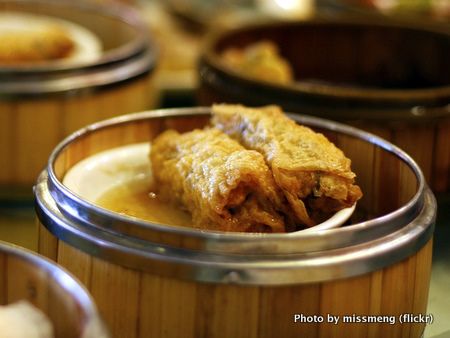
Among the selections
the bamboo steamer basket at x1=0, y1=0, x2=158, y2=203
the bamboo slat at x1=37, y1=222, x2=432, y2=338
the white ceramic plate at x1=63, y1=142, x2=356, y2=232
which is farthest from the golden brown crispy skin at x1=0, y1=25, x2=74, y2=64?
the bamboo slat at x1=37, y1=222, x2=432, y2=338

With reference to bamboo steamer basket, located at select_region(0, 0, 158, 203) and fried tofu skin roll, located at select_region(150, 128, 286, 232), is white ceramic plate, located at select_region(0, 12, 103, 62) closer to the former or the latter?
bamboo steamer basket, located at select_region(0, 0, 158, 203)

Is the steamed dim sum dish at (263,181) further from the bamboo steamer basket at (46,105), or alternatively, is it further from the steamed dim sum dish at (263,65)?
the steamed dim sum dish at (263,65)

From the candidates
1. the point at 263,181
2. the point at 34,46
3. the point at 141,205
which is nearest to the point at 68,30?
the point at 34,46

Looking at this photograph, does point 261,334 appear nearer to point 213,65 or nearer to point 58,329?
point 58,329

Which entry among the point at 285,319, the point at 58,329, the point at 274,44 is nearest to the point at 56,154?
the point at 58,329

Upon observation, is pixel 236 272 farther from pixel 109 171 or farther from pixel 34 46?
pixel 34 46
